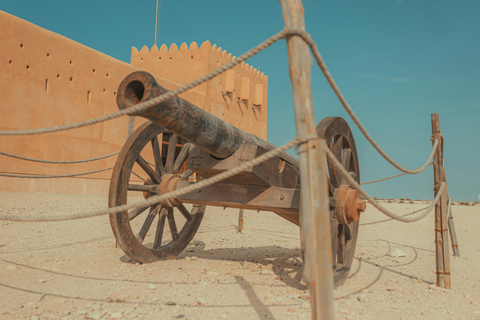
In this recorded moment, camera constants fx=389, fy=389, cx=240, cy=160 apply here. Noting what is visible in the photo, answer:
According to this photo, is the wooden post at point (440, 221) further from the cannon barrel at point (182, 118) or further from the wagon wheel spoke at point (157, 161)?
the wagon wheel spoke at point (157, 161)

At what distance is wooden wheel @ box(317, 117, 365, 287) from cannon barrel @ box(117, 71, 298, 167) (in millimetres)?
551

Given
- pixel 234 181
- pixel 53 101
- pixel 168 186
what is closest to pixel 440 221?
pixel 234 181

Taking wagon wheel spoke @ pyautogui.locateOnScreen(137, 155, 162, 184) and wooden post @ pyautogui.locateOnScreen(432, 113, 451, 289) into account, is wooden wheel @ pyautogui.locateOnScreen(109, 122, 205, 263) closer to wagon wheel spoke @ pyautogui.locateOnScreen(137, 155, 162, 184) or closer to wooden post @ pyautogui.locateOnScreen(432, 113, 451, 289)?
wagon wheel spoke @ pyautogui.locateOnScreen(137, 155, 162, 184)

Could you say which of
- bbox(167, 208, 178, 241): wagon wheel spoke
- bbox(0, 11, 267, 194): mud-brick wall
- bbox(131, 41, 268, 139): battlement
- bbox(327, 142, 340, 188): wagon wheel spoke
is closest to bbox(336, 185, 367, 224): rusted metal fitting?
bbox(327, 142, 340, 188): wagon wheel spoke

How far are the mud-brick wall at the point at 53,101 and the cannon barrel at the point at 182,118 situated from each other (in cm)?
945

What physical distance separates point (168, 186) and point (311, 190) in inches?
108

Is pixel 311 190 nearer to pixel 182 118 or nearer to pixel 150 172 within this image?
pixel 182 118

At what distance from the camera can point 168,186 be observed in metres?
4.29

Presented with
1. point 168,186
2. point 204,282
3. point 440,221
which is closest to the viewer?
point 204,282

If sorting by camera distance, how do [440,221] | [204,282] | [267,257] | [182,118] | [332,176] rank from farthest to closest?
1. [267,257]
2. [440,221]
3. [332,176]
4. [204,282]
5. [182,118]

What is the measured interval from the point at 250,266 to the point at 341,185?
1392 millimetres

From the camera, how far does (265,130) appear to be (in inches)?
934

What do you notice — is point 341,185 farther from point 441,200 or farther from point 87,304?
point 87,304

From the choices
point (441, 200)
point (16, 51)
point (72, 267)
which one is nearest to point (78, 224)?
point (72, 267)
